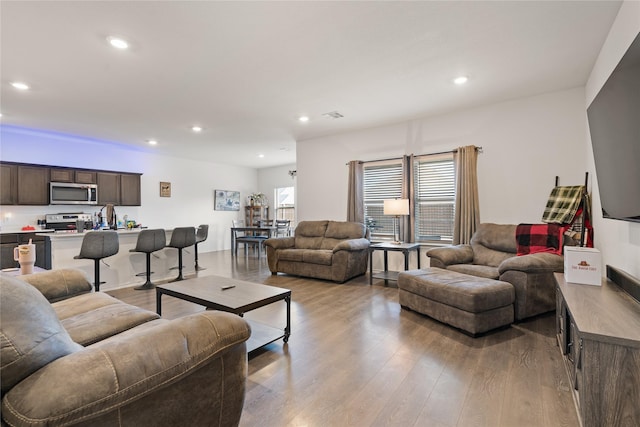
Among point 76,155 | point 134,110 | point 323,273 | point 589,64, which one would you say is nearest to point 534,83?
point 589,64

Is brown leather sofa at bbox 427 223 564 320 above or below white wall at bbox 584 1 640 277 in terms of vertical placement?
below

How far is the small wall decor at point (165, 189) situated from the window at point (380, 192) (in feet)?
17.1

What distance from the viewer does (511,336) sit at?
2682mm

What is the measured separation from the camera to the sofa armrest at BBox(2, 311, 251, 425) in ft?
2.76

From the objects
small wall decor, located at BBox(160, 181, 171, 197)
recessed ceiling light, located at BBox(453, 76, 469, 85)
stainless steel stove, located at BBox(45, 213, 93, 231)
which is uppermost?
recessed ceiling light, located at BBox(453, 76, 469, 85)

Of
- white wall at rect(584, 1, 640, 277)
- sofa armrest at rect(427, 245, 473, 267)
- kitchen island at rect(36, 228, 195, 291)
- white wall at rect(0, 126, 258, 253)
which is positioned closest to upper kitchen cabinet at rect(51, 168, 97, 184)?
white wall at rect(0, 126, 258, 253)

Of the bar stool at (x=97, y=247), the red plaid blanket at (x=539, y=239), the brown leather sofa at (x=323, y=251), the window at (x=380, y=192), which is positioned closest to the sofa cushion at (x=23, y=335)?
the bar stool at (x=97, y=247)

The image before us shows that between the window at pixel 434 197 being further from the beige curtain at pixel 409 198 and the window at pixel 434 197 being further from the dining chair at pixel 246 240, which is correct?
the dining chair at pixel 246 240

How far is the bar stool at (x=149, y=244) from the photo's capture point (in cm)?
439

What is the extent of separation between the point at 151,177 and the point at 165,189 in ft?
1.44

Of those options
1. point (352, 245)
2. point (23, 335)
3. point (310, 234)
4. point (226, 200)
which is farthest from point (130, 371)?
point (226, 200)

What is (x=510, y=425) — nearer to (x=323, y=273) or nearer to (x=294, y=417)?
(x=294, y=417)

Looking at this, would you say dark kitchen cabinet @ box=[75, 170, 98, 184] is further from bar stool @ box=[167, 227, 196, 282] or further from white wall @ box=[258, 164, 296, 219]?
white wall @ box=[258, 164, 296, 219]

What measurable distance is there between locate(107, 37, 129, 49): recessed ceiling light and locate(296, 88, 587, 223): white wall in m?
3.83
